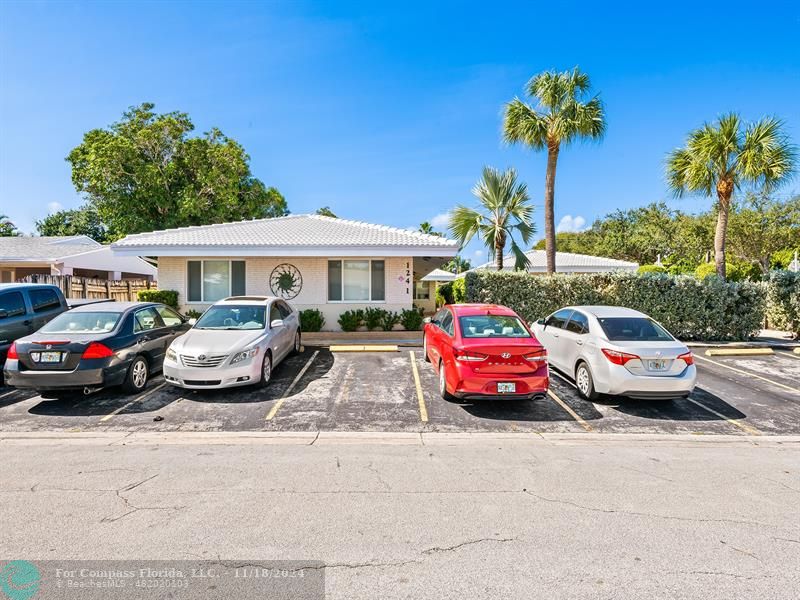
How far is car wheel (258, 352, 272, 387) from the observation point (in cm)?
823

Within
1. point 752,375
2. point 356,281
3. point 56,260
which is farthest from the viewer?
point 56,260

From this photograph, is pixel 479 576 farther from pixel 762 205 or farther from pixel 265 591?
pixel 762 205

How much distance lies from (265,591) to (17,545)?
2204 mm

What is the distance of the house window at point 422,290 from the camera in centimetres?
2847

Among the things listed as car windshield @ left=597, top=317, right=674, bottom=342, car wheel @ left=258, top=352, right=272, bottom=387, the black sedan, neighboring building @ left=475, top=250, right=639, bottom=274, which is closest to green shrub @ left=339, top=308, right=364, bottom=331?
car wheel @ left=258, top=352, right=272, bottom=387

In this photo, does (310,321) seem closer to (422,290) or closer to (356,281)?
(356,281)

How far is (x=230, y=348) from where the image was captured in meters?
7.73

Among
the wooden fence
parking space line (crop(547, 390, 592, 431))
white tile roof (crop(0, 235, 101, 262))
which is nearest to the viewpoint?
parking space line (crop(547, 390, 592, 431))

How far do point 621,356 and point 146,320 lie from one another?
901 centimetres

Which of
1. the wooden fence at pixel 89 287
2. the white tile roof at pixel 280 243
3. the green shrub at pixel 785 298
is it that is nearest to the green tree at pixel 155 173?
the wooden fence at pixel 89 287

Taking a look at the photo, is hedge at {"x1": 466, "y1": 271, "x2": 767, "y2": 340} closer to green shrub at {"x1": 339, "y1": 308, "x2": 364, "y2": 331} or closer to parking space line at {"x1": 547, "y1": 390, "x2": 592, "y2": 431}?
green shrub at {"x1": 339, "y1": 308, "x2": 364, "y2": 331}

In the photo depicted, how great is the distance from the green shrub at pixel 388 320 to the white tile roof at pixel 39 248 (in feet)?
66.9

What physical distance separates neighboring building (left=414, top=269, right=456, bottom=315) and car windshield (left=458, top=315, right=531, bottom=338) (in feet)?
52.5

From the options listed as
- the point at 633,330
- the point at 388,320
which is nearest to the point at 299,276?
the point at 388,320
